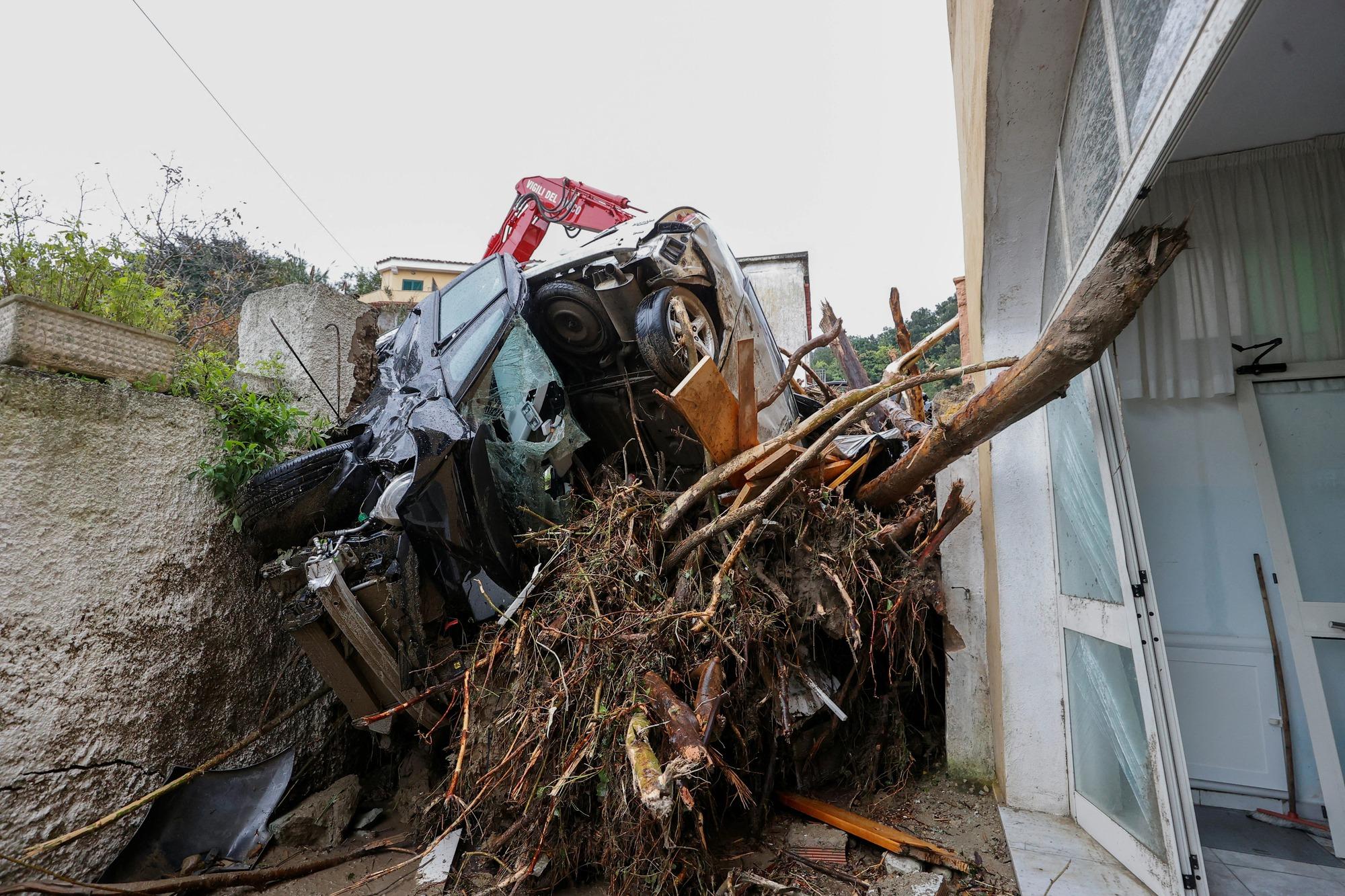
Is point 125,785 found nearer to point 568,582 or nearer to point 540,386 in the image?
point 568,582

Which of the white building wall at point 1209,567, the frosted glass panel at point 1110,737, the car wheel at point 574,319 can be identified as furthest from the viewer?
the car wheel at point 574,319

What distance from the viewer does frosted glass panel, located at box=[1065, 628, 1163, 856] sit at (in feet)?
8.19

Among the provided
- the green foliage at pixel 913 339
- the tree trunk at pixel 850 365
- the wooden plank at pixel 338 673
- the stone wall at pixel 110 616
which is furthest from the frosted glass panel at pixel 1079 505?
the green foliage at pixel 913 339

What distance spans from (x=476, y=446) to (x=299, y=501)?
107cm

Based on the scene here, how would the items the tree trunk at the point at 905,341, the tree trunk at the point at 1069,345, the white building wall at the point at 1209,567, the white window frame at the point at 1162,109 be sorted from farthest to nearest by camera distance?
1. the tree trunk at the point at 905,341
2. the white building wall at the point at 1209,567
3. the tree trunk at the point at 1069,345
4. the white window frame at the point at 1162,109

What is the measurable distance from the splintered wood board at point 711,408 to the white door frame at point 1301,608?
8.90ft

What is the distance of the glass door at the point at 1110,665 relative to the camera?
2305mm

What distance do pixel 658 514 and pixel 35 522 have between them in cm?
301

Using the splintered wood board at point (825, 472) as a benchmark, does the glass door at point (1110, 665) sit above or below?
below

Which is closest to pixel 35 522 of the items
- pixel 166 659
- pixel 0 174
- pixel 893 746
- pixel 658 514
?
pixel 166 659

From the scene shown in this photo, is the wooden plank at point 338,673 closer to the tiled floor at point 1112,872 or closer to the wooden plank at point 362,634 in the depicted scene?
the wooden plank at point 362,634

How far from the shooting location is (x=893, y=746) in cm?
386

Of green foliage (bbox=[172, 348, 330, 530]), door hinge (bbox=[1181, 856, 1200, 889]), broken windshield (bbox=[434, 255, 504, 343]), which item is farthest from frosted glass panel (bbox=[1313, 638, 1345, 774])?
green foliage (bbox=[172, 348, 330, 530])

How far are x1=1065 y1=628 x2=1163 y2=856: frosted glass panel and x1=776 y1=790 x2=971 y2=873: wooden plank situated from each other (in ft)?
2.37
